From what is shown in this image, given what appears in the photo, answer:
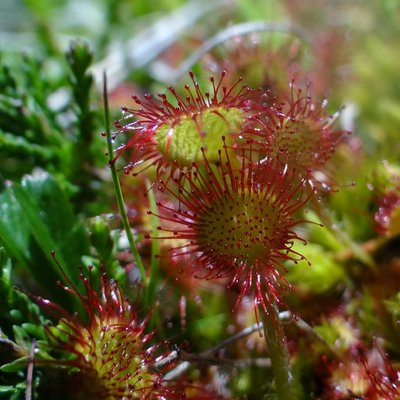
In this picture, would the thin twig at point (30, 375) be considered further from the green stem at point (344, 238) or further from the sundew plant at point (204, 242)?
the green stem at point (344, 238)

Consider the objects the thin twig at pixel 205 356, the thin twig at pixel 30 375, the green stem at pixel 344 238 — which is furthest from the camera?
the green stem at pixel 344 238

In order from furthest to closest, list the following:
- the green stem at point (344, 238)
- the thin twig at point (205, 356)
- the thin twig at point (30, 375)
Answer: the green stem at point (344, 238)
the thin twig at point (205, 356)
the thin twig at point (30, 375)

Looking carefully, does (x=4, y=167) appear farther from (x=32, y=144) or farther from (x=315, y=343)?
(x=315, y=343)

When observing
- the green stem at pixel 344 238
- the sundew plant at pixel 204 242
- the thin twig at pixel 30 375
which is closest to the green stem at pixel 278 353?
the sundew plant at pixel 204 242

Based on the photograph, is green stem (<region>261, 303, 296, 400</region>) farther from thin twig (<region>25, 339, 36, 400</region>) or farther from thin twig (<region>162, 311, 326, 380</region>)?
thin twig (<region>25, 339, 36, 400</region>)

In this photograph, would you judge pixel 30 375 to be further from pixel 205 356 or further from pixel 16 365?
pixel 205 356

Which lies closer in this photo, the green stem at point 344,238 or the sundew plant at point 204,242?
the sundew plant at point 204,242

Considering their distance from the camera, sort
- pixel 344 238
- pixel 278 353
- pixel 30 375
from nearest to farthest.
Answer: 1. pixel 30 375
2. pixel 278 353
3. pixel 344 238

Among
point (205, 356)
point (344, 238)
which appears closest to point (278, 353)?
point (205, 356)
